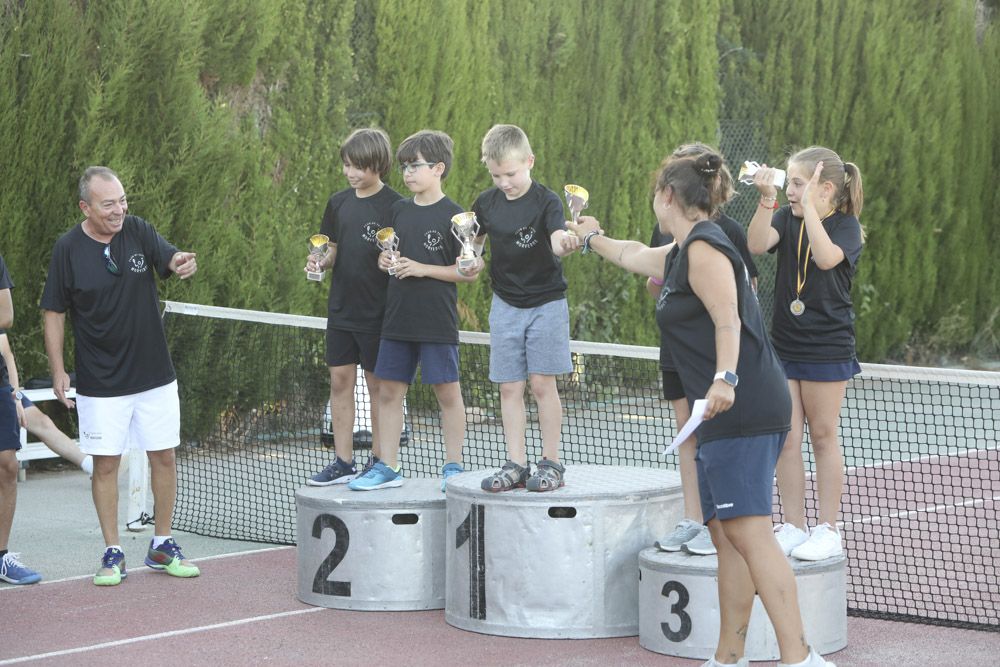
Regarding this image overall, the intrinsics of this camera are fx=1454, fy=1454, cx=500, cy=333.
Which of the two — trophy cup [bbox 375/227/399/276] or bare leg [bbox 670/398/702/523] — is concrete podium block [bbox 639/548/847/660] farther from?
trophy cup [bbox 375/227/399/276]

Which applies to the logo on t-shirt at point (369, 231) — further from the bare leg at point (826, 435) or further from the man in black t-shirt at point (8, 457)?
the bare leg at point (826, 435)

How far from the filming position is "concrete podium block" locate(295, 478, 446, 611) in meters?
6.25

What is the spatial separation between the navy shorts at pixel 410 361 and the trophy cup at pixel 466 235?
1.78 ft

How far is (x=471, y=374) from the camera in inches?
436

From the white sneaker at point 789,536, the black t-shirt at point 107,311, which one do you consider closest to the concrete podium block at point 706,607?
the white sneaker at point 789,536

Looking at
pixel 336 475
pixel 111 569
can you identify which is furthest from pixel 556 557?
pixel 111 569

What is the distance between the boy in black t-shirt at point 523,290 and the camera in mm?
6379

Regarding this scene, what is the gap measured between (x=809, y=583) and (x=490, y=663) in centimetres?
122

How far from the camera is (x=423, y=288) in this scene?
6.70m

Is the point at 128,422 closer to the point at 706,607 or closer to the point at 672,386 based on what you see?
the point at 672,386

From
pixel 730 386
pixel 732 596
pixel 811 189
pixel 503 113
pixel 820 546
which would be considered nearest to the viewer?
pixel 730 386

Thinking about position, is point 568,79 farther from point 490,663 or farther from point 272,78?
point 490,663

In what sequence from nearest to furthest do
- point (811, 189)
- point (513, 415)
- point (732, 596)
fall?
point (732, 596)
point (811, 189)
point (513, 415)

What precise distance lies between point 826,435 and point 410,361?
1974mm
